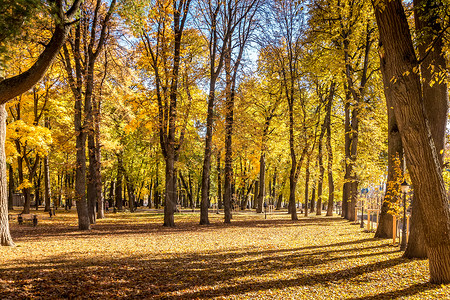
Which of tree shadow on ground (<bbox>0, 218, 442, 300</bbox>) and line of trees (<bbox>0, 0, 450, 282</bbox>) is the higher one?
line of trees (<bbox>0, 0, 450, 282</bbox>)

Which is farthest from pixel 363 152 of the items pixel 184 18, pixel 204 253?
pixel 204 253

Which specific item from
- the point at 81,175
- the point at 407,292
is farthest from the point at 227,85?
the point at 407,292

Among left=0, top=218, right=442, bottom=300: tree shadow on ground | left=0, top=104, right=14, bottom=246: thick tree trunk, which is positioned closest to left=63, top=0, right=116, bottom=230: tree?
left=0, top=104, right=14, bottom=246: thick tree trunk

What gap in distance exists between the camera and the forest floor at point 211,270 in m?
5.39

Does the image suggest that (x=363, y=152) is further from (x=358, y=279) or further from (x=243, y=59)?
(x=358, y=279)

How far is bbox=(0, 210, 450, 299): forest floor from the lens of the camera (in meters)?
5.39

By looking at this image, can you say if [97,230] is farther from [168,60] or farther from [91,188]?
[168,60]

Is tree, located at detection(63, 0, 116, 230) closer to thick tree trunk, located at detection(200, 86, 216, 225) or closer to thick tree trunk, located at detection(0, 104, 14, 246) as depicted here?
thick tree trunk, located at detection(0, 104, 14, 246)

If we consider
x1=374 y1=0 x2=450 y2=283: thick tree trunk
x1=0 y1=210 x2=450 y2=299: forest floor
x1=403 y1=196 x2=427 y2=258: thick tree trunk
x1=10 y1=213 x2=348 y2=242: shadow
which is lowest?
x1=10 y1=213 x2=348 y2=242: shadow

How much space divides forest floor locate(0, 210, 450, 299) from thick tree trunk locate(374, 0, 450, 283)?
2.89 feet

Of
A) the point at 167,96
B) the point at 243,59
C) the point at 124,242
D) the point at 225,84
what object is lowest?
the point at 124,242

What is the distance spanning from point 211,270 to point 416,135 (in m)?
4.88

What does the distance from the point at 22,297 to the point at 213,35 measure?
50.4 ft

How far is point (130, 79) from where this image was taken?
62.5 feet
